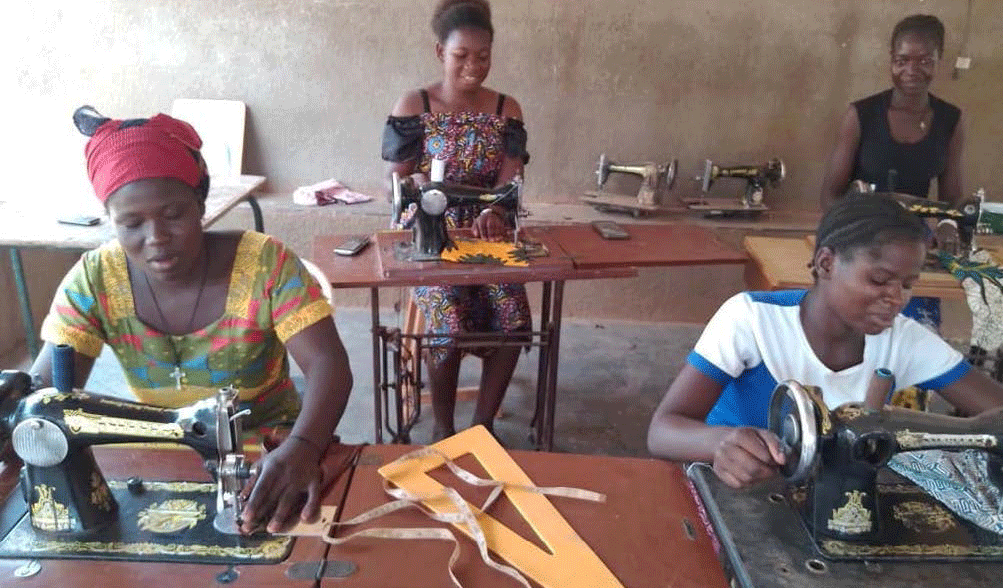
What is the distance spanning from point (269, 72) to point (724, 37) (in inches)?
97.1

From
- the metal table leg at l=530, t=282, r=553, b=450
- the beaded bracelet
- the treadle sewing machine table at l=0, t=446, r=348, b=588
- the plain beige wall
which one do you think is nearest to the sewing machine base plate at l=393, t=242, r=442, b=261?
the metal table leg at l=530, t=282, r=553, b=450

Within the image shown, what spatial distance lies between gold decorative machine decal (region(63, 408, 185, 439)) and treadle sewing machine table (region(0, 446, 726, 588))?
0.13m

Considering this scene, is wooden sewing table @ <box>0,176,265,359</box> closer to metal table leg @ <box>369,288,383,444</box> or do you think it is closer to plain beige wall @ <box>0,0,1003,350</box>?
metal table leg @ <box>369,288,383,444</box>

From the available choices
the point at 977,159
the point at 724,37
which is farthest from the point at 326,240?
the point at 977,159

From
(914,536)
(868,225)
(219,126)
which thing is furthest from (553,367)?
(219,126)

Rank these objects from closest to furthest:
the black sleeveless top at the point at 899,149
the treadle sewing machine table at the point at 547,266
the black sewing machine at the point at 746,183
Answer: the treadle sewing machine table at the point at 547,266 < the black sleeveless top at the point at 899,149 < the black sewing machine at the point at 746,183

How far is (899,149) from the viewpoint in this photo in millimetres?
3041

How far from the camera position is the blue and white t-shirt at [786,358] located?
162cm

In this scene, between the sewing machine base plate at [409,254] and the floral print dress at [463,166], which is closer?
the sewing machine base plate at [409,254]

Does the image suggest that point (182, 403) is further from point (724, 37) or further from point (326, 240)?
point (724, 37)

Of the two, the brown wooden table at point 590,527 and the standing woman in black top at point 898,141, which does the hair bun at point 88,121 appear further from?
the standing woman in black top at point 898,141

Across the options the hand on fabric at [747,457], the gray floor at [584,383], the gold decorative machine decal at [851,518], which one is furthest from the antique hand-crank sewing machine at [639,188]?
the gold decorative machine decal at [851,518]

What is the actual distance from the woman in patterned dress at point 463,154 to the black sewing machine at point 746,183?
1199mm

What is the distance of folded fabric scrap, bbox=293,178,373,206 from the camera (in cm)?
430
